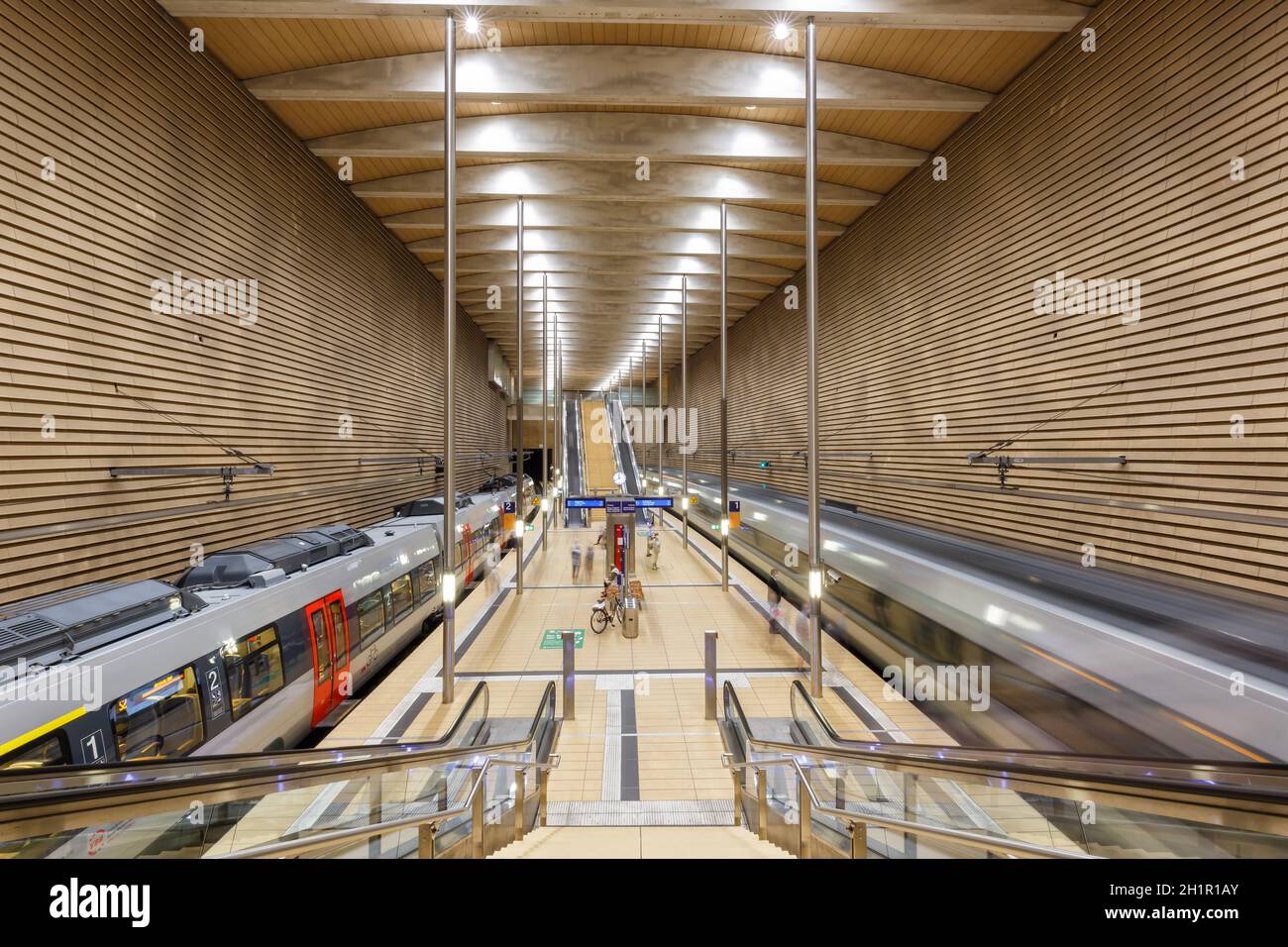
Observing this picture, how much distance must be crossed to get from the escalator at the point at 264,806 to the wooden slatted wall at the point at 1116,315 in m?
6.08

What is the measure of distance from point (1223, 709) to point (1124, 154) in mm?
5413

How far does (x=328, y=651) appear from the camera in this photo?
5.91m

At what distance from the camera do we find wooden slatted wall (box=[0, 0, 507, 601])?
4.27 meters

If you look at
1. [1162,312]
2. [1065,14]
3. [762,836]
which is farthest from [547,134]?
[762,836]

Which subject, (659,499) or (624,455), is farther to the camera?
(624,455)

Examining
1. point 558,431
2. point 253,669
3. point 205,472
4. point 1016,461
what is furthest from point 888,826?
point 558,431

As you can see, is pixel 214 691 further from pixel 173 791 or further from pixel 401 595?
pixel 401 595

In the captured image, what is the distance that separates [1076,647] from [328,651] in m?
6.84

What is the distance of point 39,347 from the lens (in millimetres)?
4387

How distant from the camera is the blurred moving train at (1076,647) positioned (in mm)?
3188

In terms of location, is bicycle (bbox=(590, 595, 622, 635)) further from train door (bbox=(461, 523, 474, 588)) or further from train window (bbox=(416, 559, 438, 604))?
train door (bbox=(461, 523, 474, 588))

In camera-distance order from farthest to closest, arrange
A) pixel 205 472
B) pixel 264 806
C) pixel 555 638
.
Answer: pixel 555 638
pixel 205 472
pixel 264 806

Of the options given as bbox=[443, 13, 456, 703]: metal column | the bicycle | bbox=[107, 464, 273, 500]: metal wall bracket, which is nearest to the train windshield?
bbox=[107, 464, 273, 500]: metal wall bracket

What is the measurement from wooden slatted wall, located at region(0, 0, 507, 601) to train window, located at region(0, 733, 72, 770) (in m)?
1.99
